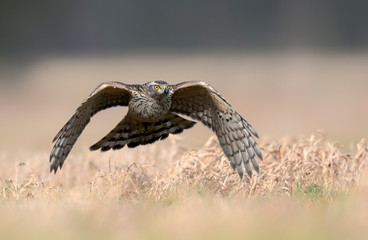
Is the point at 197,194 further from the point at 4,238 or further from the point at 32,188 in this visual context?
the point at 4,238

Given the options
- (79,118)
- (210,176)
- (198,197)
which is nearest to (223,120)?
(210,176)

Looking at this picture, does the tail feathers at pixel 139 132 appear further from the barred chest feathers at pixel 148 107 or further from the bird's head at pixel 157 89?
the bird's head at pixel 157 89

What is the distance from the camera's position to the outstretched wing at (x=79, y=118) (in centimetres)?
593

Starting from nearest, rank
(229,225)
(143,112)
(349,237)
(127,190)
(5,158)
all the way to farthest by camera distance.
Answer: (349,237), (229,225), (127,190), (143,112), (5,158)

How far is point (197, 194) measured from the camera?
206 inches

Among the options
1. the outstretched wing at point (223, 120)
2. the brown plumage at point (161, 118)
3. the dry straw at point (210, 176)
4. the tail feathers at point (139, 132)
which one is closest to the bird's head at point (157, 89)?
the brown plumage at point (161, 118)

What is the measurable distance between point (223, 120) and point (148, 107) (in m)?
0.70

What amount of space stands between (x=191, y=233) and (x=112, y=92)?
278 centimetres

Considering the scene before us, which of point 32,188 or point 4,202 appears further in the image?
point 32,188

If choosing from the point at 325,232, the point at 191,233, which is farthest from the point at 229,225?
the point at 325,232

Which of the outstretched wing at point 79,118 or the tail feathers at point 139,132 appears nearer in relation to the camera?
the outstretched wing at point 79,118

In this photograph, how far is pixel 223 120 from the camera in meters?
6.39

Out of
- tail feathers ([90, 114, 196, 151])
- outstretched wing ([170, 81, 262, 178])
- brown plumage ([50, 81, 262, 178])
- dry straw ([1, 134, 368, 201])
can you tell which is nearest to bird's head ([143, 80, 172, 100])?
brown plumage ([50, 81, 262, 178])

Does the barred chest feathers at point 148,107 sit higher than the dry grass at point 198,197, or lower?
higher
